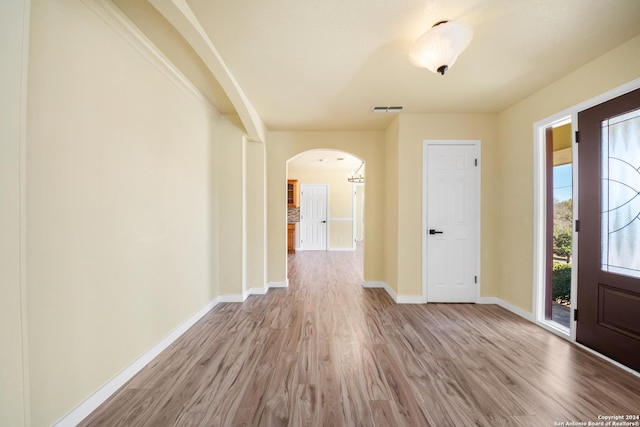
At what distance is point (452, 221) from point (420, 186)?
25.4 inches

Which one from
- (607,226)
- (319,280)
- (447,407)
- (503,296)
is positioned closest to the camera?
(447,407)

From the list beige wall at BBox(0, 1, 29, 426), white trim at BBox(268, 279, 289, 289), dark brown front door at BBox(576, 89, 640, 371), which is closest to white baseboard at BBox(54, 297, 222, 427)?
beige wall at BBox(0, 1, 29, 426)

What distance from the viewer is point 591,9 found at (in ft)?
4.96

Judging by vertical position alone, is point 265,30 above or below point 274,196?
above

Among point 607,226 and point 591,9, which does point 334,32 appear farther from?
point 607,226

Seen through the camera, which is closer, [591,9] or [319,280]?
[591,9]

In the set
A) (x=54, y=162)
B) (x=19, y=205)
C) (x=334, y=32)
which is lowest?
(x=19, y=205)

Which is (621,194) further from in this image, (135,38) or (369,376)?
(135,38)

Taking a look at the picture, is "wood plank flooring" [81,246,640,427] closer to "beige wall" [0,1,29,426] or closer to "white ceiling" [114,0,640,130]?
"beige wall" [0,1,29,426]

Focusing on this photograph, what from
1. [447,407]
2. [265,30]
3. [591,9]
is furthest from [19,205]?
[591,9]

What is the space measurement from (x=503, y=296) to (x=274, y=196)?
351 cm

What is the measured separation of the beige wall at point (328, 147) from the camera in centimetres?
374

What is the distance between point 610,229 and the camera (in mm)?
1906

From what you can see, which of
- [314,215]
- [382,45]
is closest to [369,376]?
[382,45]
